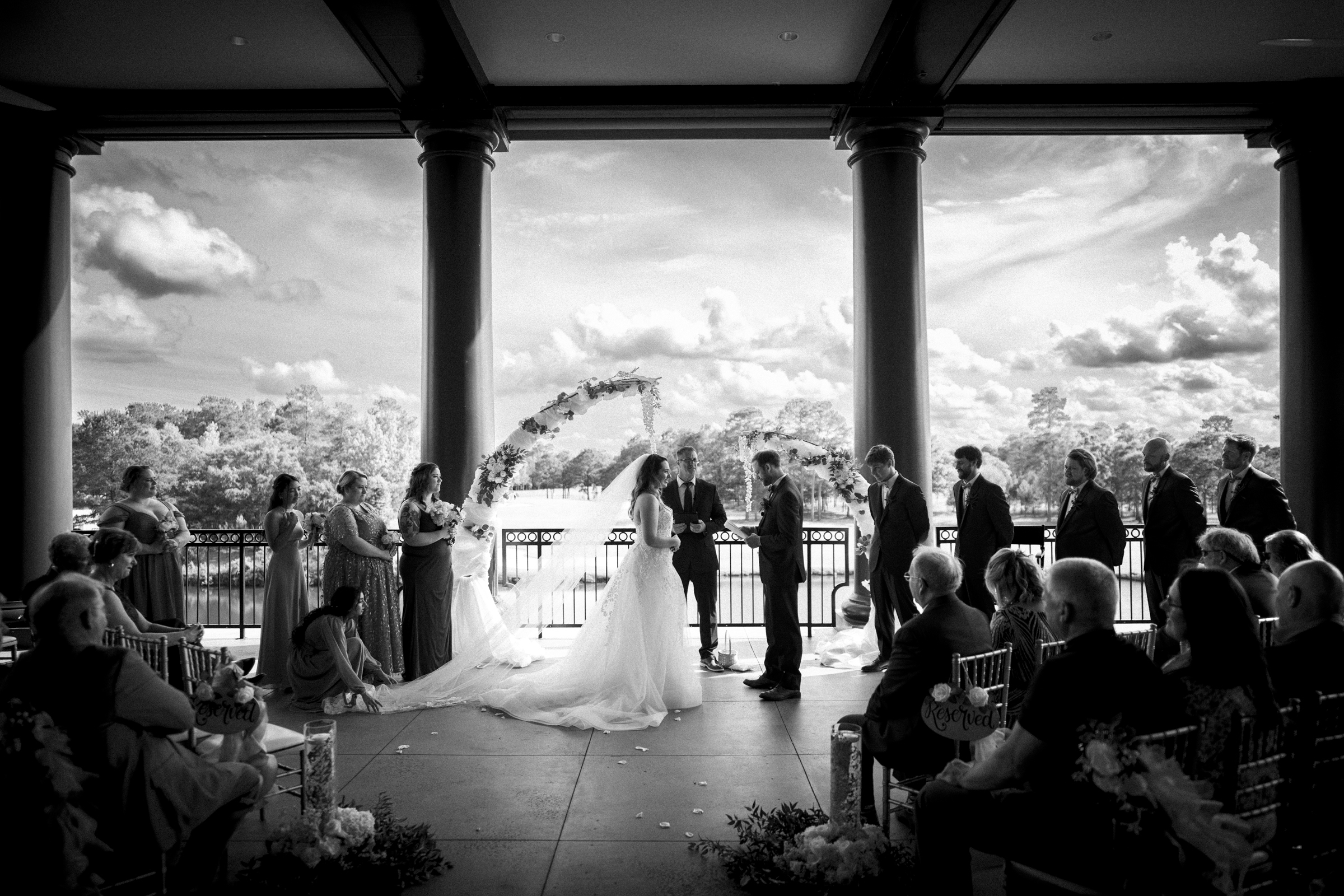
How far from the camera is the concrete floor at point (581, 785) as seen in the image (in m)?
3.43

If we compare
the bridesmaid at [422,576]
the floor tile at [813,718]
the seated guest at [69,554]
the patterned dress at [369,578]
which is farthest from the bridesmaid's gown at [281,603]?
the floor tile at [813,718]

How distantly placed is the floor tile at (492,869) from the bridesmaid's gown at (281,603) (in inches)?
141

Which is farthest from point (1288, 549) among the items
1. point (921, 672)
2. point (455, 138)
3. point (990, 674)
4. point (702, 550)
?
point (455, 138)

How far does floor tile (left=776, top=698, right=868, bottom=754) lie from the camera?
16.8ft

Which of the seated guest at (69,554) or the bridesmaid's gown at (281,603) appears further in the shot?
the bridesmaid's gown at (281,603)

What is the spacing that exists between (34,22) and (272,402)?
13.0 metres

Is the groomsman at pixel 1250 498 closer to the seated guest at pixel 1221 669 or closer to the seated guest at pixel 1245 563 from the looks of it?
the seated guest at pixel 1245 563

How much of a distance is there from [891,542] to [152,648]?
17.1 ft

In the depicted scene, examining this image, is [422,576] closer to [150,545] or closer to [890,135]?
[150,545]

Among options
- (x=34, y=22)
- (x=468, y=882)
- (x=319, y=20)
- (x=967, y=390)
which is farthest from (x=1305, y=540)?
(x=967, y=390)

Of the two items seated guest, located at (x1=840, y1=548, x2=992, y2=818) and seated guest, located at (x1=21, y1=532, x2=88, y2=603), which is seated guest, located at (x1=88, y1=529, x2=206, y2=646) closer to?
seated guest, located at (x1=21, y1=532, x2=88, y2=603)

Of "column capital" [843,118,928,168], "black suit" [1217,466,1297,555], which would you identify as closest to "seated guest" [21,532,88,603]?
"column capital" [843,118,928,168]

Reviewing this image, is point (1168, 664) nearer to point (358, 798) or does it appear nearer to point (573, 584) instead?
point (358, 798)

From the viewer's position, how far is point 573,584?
6867mm
